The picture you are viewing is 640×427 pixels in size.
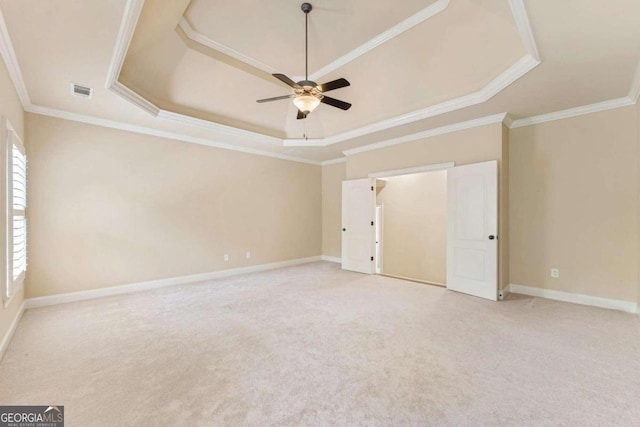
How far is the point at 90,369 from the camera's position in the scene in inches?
88.0

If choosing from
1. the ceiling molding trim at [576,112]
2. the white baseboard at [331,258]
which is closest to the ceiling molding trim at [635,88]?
the ceiling molding trim at [576,112]

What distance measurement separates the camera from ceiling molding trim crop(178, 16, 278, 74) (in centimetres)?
329

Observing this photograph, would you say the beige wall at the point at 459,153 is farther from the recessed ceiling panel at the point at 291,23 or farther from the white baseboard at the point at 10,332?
the white baseboard at the point at 10,332

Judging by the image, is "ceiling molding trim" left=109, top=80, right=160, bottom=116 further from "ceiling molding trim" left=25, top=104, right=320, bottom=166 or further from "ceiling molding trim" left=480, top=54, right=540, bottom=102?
"ceiling molding trim" left=480, top=54, right=540, bottom=102

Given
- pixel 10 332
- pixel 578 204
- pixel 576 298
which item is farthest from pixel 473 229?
pixel 10 332

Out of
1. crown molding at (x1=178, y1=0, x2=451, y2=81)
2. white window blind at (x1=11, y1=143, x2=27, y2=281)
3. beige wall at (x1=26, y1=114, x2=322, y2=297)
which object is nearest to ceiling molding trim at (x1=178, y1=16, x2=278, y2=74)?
crown molding at (x1=178, y1=0, x2=451, y2=81)

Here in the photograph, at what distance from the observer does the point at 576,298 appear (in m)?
3.83

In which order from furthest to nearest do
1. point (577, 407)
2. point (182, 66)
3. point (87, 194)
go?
point (87, 194) < point (182, 66) < point (577, 407)

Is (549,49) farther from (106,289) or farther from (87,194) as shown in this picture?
(106,289)

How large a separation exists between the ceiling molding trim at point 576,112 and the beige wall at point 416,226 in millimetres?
2274

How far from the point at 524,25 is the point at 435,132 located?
2.44 m

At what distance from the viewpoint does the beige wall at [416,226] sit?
659 centimetres

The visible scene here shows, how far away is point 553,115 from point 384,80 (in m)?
2.52

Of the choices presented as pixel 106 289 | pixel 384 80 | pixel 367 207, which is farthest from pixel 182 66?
pixel 367 207
